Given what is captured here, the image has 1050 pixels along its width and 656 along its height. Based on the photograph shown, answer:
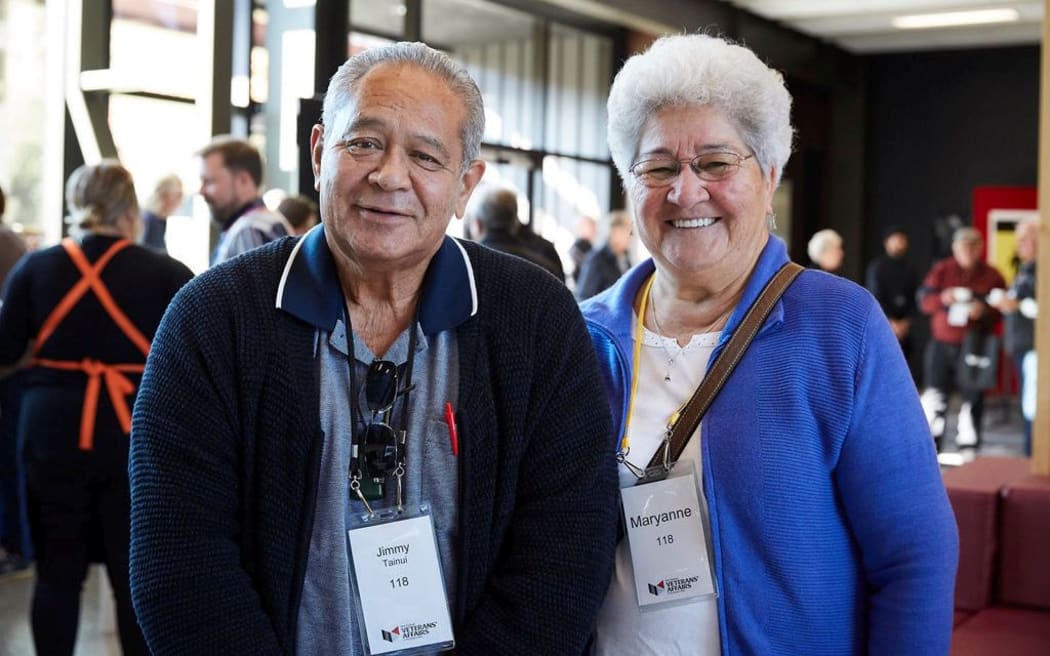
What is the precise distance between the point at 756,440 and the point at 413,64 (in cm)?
67

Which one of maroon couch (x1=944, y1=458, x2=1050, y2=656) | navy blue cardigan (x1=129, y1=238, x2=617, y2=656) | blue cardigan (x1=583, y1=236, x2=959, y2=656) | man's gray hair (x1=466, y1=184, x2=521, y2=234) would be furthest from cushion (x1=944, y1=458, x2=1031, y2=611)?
man's gray hair (x1=466, y1=184, x2=521, y2=234)

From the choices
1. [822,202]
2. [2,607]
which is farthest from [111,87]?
[822,202]

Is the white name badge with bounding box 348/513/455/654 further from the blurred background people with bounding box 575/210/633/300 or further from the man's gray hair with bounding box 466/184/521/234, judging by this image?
the blurred background people with bounding box 575/210/633/300

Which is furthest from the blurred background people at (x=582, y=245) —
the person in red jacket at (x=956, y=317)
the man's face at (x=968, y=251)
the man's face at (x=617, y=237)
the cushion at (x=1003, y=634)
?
the cushion at (x=1003, y=634)

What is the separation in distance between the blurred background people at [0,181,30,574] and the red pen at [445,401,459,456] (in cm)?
246

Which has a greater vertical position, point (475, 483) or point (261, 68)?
point (261, 68)

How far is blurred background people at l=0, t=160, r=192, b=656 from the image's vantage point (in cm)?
341

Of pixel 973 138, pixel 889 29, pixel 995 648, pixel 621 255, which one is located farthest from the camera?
pixel 973 138

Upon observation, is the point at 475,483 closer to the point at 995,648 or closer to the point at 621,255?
the point at 995,648

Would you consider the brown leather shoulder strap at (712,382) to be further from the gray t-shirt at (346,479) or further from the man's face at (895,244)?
the man's face at (895,244)

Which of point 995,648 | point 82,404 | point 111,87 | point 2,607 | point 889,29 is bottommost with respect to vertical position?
point 2,607

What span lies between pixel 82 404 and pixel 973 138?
13268mm

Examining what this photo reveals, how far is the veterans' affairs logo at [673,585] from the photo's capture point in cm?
159

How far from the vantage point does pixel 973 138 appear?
14523 mm
